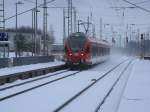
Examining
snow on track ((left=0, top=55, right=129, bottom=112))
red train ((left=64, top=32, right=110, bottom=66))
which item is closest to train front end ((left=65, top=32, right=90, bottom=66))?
red train ((left=64, top=32, right=110, bottom=66))

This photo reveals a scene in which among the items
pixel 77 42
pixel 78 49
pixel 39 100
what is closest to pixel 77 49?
pixel 78 49

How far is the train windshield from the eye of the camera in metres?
44.4

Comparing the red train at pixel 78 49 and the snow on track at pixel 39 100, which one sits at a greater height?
the red train at pixel 78 49

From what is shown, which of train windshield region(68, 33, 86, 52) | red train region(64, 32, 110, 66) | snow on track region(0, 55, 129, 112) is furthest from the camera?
train windshield region(68, 33, 86, 52)

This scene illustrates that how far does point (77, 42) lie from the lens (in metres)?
44.4

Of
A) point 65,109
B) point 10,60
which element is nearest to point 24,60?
point 10,60

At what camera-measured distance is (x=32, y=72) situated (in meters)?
34.5

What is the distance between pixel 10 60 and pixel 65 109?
26106 millimetres

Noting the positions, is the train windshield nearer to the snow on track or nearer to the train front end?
the train front end

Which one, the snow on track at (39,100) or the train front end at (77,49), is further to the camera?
the train front end at (77,49)

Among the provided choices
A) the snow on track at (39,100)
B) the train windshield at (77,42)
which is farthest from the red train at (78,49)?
the snow on track at (39,100)

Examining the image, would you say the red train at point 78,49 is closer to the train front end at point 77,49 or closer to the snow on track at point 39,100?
the train front end at point 77,49

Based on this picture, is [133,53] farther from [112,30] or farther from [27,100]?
[27,100]

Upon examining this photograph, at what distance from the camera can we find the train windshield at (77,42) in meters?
44.4
